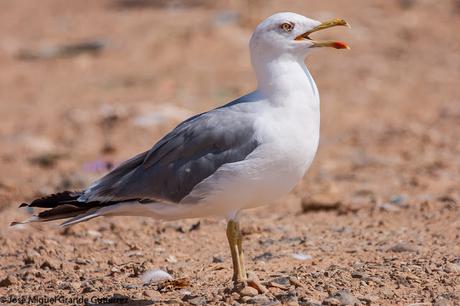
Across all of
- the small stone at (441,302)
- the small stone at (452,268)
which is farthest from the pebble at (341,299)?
the small stone at (452,268)

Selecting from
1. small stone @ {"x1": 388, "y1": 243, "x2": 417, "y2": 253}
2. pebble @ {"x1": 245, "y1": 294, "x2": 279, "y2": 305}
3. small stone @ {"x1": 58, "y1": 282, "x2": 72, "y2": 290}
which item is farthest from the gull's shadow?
small stone @ {"x1": 388, "y1": 243, "x2": 417, "y2": 253}

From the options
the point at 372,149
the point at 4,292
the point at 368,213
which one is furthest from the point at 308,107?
the point at 372,149

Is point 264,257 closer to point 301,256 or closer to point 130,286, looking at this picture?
point 301,256

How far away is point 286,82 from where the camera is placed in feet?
17.1

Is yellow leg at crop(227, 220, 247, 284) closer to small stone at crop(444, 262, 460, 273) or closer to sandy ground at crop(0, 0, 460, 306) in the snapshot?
sandy ground at crop(0, 0, 460, 306)

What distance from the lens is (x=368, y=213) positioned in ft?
25.1

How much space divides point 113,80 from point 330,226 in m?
6.76

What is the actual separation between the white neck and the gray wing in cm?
21

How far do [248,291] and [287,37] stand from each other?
4.69 ft

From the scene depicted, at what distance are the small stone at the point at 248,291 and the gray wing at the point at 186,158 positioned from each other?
600mm

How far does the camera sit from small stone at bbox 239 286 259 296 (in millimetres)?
5029

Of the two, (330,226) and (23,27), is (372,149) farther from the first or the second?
(23,27)

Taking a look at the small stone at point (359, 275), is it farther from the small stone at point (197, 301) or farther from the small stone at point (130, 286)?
the small stone at point (130, 286)

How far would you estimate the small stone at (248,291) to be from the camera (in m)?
5.03
